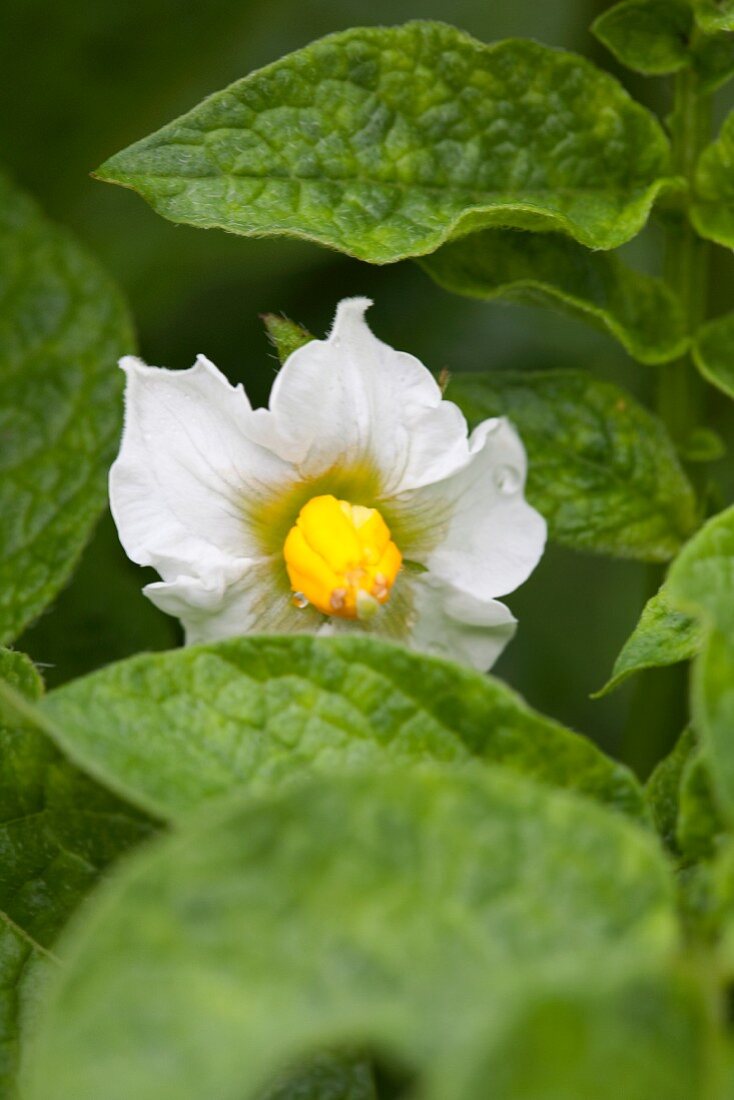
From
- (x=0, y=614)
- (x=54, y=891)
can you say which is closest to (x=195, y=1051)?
(x=54, y=891)

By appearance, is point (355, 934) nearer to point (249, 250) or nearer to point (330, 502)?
point (330, 502)

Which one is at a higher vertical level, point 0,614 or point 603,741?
point 0,614

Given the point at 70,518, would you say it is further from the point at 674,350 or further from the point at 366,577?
the point at 674,350

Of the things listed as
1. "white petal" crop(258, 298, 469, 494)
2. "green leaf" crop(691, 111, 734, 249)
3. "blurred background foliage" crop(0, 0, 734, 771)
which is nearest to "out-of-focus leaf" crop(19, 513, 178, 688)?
"blurred background foliage" crop(0, 0, 734, 771)

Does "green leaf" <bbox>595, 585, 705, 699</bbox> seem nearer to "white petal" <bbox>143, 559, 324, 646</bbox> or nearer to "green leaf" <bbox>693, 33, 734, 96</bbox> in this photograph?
"white petal" <bbox>143, 559, 324, 646</bbox>

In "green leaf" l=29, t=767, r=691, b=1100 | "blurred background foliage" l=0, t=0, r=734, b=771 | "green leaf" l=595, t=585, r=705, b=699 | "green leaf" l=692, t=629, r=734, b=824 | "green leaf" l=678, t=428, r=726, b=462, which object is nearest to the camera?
"green leaf" l=29, t=767, r=691, b=1100

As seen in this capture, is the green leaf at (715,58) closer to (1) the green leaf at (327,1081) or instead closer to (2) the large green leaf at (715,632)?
(2) the large green leaf at (715,632)

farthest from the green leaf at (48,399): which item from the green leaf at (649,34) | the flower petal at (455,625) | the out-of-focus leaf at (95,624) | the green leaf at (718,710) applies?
the green leaf at (718,710)
